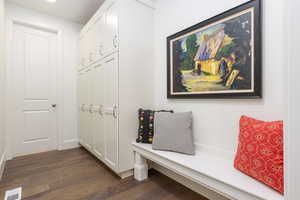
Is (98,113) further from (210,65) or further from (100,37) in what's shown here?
(210,65)

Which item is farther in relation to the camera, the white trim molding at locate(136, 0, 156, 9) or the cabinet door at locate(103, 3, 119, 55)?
the white trim molding at locate(136, 0, 156, 9)

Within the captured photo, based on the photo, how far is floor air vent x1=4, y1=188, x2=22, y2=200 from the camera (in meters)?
1.44

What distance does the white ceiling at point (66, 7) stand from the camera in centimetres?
242

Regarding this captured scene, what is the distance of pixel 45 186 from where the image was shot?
1641mm

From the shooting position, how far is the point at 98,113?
2176 millimetres

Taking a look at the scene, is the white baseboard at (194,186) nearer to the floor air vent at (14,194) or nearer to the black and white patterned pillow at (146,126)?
the black and white patterned pillow at (146,126)

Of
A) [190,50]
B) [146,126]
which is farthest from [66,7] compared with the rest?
[146,126]

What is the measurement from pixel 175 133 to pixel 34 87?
271 cm

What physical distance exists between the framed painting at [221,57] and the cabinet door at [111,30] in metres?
0.69

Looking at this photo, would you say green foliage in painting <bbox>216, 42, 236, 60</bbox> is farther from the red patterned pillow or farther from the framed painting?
the red patterned pillow

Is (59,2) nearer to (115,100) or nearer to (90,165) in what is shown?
(115,100)

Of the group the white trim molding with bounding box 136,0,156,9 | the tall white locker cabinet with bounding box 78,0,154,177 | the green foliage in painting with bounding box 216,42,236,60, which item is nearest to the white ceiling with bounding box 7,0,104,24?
the tall white locker cabinet with bounding box 78,0,154,177

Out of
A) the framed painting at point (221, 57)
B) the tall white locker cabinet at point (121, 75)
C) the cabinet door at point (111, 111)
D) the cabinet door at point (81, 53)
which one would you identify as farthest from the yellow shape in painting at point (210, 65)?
the cabinet door at point (81, 53)

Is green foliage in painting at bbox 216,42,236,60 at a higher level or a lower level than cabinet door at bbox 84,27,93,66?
lower
